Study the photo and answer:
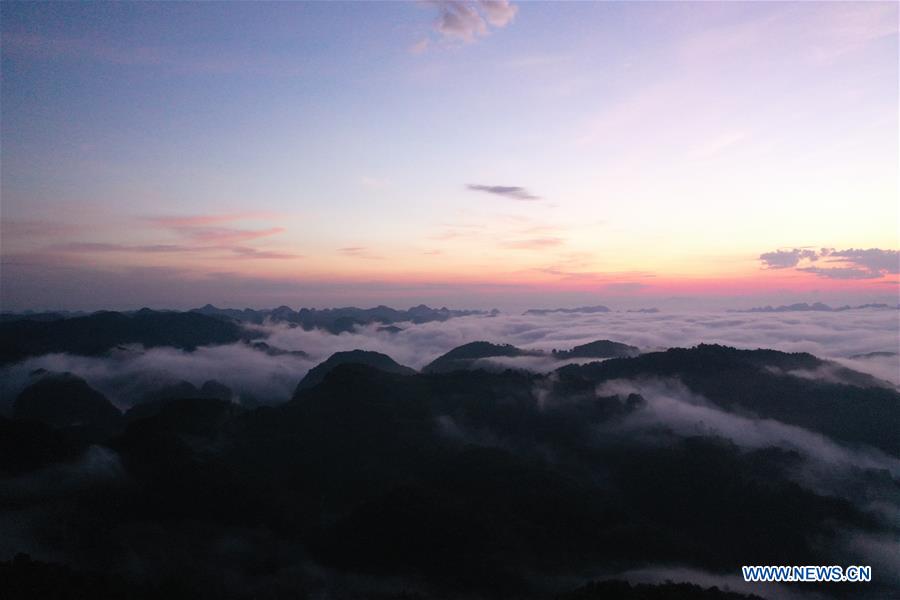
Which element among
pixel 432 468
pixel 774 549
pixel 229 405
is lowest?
pixel 774 549

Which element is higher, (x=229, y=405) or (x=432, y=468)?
(x=229, y=405)

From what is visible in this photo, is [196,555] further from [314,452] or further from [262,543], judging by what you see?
[314,452]

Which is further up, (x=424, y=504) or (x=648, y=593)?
(x=648, y=593)

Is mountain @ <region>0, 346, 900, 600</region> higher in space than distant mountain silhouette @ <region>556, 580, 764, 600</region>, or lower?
lower

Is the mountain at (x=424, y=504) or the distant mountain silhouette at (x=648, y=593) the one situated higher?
the distant mountain silhouette at (x=648, y=593)

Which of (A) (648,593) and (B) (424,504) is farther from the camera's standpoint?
(B) (424,504)

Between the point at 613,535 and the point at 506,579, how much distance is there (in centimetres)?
2811

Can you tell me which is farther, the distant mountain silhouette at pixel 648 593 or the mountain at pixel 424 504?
the mountain at pixel 424 504

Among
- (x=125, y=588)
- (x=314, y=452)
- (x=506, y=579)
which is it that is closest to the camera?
(x=125, y=588)

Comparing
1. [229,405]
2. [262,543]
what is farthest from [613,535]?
[229,405]

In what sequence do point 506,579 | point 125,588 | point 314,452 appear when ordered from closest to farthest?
1. point 125,588
2. point 506,579
3. point 314,452

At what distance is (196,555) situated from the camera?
362 ft

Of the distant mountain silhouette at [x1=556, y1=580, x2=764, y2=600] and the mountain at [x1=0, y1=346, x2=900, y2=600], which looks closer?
the distant mountain silhouette at [x1=556, y1=580, x2=764, y2=600]

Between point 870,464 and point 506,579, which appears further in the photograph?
→ point 870,464
